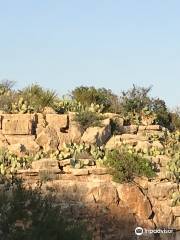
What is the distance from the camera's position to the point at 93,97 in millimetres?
23047

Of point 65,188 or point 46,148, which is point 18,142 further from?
point 65,188

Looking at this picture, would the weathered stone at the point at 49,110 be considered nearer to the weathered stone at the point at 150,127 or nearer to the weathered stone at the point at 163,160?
the weathered stone at the point at 150,127

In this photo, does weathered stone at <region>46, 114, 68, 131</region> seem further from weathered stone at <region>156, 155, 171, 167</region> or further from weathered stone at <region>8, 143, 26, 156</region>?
weathered stone at <region>156, 155, 171, 167</region>

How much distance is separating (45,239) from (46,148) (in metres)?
9.79

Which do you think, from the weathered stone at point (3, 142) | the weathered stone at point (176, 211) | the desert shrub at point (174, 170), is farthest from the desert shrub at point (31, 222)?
the weathered stone at point (3, 142)

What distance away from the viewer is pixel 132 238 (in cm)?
1614

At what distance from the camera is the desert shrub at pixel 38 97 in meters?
21.1

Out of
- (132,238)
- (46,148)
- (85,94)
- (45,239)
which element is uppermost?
(85,94)

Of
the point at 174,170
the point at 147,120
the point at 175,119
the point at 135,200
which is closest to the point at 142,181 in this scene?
the point at 135,200

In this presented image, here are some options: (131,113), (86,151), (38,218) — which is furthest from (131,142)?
(38,218)

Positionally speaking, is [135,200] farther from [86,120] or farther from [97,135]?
[86,120]

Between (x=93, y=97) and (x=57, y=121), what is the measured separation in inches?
132

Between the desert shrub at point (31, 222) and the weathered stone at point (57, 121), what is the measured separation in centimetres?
949

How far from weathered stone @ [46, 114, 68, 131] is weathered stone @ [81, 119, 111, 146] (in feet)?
2.72
